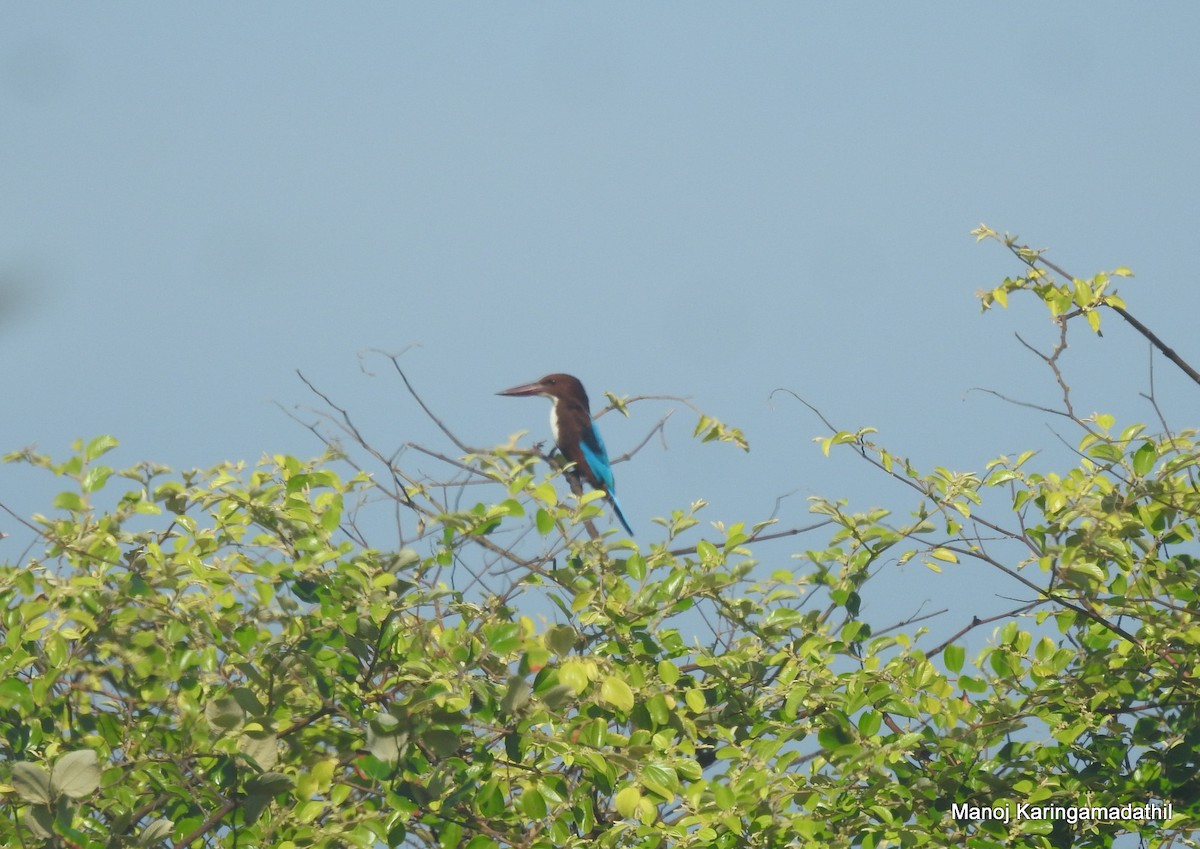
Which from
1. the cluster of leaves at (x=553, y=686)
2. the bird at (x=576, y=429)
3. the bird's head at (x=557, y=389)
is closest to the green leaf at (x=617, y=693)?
the cluster of leaves at (x=553, y=686)

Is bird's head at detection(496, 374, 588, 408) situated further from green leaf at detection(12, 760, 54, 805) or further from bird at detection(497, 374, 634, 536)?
green leaf at detection(12, 760, 54, 805)

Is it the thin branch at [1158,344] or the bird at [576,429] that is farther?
the bird at [576,429]

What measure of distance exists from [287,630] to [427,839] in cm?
65

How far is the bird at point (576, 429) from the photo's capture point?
591 centimetres

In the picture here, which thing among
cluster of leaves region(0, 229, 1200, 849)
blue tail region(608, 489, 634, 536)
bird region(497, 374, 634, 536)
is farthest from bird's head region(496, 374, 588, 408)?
cluster of leaves region(0, 229, 1200, 849)

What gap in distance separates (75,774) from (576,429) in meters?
3.49

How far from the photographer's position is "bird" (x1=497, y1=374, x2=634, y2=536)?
591 centimetres

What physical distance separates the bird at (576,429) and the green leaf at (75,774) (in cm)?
299

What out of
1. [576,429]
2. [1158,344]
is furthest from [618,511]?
[1158,344]

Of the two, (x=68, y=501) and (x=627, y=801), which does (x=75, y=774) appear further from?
(x=627, y=801)

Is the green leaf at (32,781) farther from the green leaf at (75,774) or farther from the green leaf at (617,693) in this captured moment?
the green leaf at (617,693)

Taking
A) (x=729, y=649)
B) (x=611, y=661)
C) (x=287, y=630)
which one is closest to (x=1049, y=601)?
(x=729, y=649)

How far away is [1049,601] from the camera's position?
3.65 metres

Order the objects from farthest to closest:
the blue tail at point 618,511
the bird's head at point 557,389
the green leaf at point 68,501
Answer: the bird's head at point 557,389, the blue tail at point 618,511, the green leaf at point 68,501
